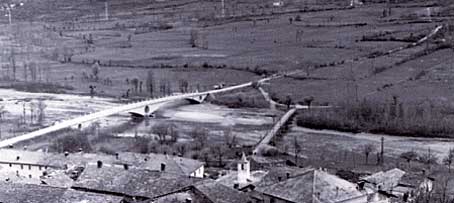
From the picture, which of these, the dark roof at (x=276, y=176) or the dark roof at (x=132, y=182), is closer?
the dark roof at (x=132, y=182)

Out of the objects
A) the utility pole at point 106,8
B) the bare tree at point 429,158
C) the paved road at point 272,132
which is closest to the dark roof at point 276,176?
the bare tree at point 429,158

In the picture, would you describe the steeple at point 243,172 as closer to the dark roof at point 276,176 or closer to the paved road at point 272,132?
the dark roof at point 276,176

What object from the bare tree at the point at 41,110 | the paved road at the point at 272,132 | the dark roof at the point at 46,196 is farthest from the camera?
the bare tree at the point at 41,110

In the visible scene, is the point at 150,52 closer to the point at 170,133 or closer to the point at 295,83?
the point at 295,83

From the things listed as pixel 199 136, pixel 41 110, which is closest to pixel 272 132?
pixel 199 136

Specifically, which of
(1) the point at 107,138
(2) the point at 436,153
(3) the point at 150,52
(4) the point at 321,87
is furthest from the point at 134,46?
(2) the point at 436,153

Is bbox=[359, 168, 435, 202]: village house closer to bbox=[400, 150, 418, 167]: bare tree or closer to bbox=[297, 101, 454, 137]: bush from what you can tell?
bbox=[400, 150, 418, 167]: bare tree
